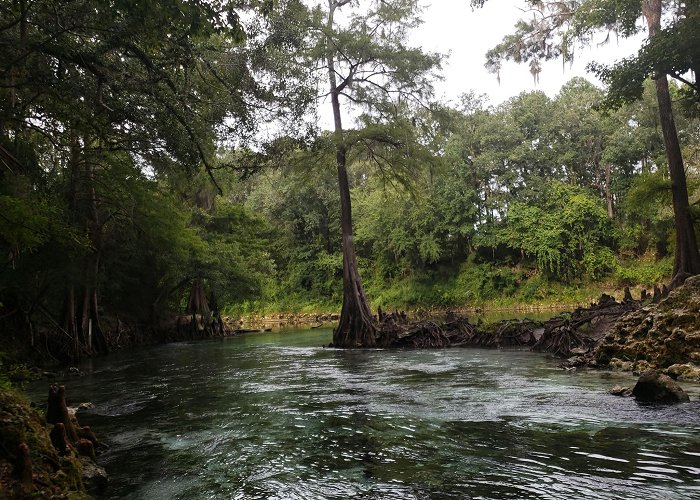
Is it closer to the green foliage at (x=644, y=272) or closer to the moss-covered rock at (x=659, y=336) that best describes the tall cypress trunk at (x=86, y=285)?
the moss-covered rock at (x=659, y=336)

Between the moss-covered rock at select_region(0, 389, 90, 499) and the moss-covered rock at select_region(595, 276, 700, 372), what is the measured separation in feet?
32.9

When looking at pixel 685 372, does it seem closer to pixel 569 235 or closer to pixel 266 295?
pixel 266 295

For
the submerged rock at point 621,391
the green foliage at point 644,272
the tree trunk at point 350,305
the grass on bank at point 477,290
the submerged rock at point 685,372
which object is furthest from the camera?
the grass on bank at point 477,290

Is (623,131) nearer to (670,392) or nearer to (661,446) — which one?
(670,392)

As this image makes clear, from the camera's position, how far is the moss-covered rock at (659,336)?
984 centimetres

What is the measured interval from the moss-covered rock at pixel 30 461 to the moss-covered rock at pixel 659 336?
32.9 ft

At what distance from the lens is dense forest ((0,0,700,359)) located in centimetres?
898

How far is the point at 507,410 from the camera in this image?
759 cm

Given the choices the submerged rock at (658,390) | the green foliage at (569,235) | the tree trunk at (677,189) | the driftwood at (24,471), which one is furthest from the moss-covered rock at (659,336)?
the green foliage at (569,235)

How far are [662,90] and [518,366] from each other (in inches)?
411

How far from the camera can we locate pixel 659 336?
1050cm

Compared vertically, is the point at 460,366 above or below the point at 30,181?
below

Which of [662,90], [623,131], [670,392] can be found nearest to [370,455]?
[670,392]

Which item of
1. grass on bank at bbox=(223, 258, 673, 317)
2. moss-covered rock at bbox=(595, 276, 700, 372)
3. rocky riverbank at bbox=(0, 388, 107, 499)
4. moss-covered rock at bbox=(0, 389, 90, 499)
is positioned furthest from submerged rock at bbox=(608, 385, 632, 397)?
grass on bank at bbox=(223, 258, 673, 317)
